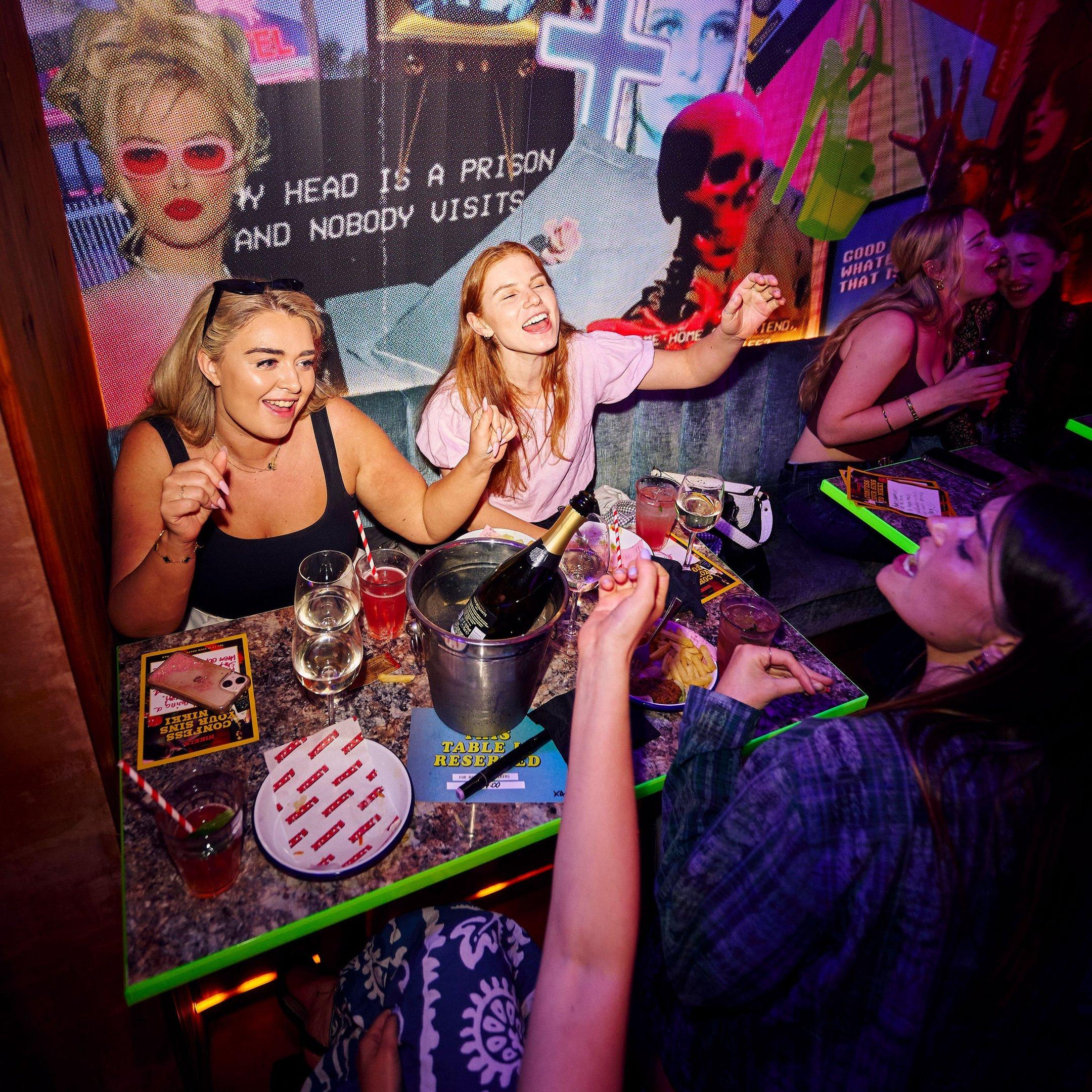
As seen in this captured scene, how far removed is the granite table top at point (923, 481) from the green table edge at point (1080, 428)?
761 mm

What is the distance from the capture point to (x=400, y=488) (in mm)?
2297

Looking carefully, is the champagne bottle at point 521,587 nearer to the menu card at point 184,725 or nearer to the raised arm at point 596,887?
the raised arm at point 596,887

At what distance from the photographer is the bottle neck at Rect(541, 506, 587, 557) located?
1325mm

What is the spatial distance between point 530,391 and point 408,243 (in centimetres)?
66

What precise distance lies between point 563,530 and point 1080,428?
353cm

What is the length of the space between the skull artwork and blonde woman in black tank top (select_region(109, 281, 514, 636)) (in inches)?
55.3

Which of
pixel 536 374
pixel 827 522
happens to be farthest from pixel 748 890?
pixel 827 522

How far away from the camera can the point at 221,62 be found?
1900 mm

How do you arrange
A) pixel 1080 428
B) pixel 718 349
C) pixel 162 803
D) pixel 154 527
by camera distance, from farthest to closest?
pixel 1080 428, pixel 718 349, pixel 154 527, pixel 162 803

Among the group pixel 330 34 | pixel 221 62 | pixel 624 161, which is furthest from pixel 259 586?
pixel 624 161

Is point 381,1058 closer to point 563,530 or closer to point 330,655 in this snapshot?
point 330,655

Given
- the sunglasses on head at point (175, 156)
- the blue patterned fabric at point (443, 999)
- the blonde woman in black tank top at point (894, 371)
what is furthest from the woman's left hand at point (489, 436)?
the blonde woman in black tank top at point (894, 371)

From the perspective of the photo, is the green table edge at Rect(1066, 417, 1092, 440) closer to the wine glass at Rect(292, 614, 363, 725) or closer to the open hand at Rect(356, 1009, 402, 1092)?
the wine glass at Rect(292, 614, 363, 725)

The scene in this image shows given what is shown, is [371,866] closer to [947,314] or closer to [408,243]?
[408,243]
